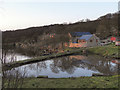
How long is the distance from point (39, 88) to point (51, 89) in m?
0.96

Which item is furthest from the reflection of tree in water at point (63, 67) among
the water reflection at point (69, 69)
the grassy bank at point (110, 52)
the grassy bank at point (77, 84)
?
the grassy bank at point (110, 52)

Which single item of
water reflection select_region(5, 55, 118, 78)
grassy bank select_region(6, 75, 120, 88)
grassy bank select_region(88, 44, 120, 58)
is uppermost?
grassy bank select_region(88, 44, 120, 58)

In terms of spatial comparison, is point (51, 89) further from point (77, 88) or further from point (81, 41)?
point (81, 41)

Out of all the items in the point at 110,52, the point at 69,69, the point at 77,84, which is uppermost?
the point at 110,52

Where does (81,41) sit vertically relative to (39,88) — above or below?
above

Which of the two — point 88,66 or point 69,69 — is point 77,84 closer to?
point 69,69

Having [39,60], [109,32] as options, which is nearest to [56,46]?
[39,60]

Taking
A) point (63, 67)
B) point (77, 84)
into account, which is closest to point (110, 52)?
point (63, 67)

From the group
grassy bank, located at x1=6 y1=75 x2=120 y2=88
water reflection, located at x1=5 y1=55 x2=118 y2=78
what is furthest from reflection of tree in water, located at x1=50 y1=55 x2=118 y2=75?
grassy bank, located at x1=6 y1=75 x2=120 y2=88

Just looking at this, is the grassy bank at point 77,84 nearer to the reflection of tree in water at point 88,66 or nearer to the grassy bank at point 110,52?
the reflection of tree in water at point 88,66

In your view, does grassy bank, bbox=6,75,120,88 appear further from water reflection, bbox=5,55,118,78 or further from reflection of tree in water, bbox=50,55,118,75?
reflection of tree in water, bbox=50,55,118,75

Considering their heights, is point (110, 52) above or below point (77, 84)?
above

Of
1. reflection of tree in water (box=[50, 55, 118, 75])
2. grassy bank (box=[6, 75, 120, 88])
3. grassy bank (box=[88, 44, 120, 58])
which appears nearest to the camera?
grassy bank (box=[6, 75, 120, 88])

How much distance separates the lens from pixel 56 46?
3934 centimetres
